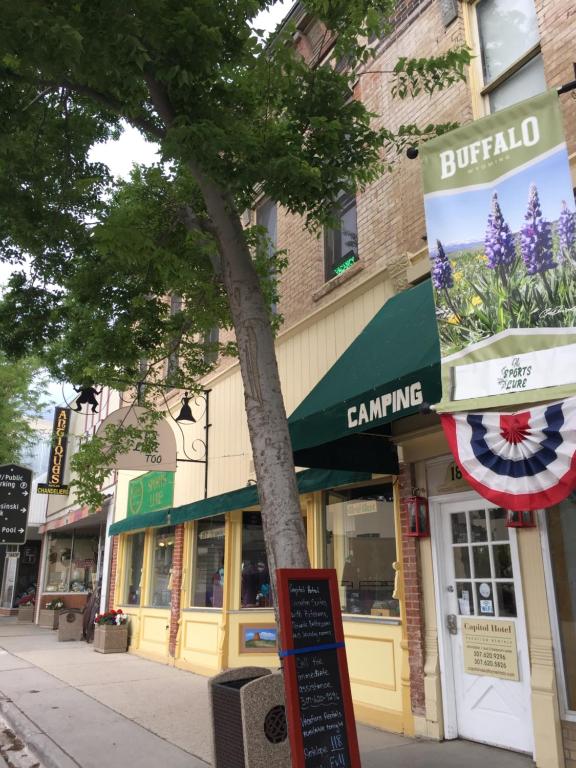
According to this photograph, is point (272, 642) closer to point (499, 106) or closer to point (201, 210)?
point (201, 210)

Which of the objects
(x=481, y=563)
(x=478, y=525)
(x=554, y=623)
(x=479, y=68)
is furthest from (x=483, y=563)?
(x=479, y=68)

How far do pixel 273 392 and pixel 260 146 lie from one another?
7.42ft

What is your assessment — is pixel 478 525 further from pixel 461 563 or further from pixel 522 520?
pixel 522 520

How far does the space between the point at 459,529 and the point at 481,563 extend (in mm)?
436

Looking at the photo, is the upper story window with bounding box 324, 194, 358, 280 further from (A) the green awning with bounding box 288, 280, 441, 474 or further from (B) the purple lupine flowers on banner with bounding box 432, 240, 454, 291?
(B) the purple lupine flowers on banner with bounding box 432, 240, 454, 291

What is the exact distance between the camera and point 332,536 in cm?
835

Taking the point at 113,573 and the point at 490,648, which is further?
the point at 113,573

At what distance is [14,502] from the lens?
1067 centimetres

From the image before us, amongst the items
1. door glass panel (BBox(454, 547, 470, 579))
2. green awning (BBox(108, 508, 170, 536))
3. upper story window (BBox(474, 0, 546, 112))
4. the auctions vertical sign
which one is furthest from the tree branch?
the auctions vertical sign

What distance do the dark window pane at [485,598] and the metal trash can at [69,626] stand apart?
13.1 meters

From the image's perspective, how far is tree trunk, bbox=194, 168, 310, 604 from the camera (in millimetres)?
4539

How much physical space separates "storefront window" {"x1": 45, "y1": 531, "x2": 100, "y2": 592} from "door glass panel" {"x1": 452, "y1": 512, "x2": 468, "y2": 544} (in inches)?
779

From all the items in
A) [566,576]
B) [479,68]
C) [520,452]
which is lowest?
[566,576]

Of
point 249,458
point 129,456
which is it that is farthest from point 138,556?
point 249,458
